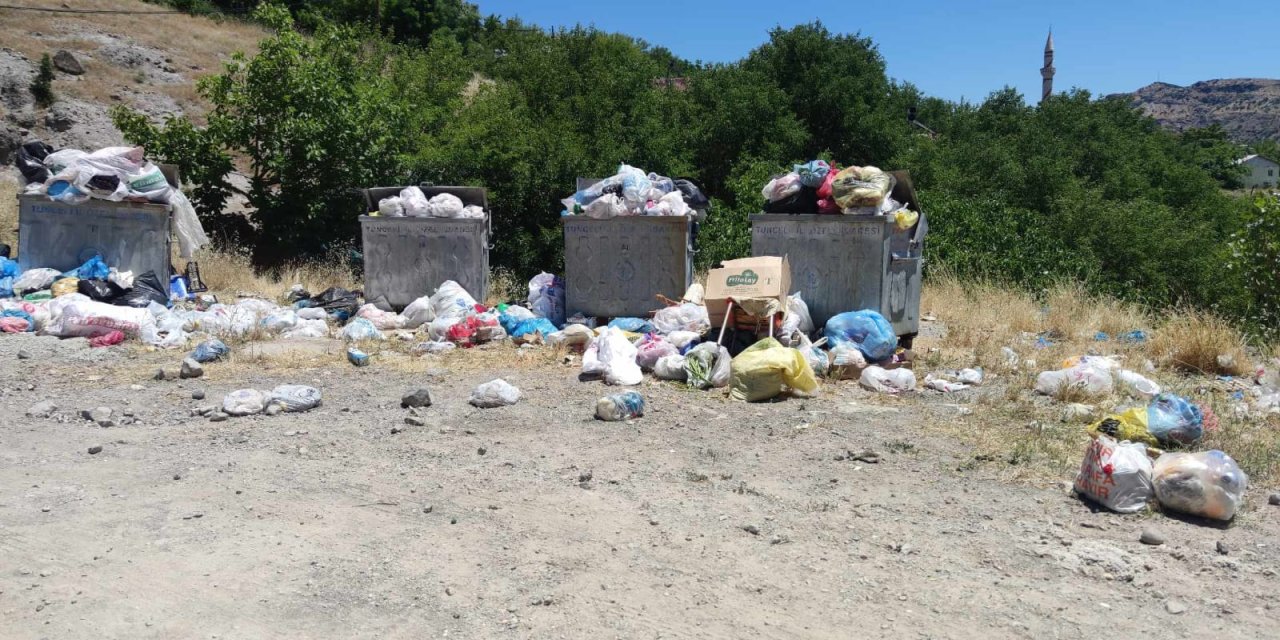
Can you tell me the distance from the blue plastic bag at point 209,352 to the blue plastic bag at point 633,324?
3135 millimetres

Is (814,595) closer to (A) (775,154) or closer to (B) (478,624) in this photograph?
(B) (478,624)

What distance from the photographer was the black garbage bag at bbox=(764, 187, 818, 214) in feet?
27.8

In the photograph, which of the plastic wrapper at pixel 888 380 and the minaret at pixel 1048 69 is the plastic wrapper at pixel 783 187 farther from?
the minaret at pixel 1048 69

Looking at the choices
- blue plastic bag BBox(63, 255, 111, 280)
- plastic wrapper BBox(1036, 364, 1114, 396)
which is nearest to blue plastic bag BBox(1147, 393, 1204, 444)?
plastic wrapper BBox(1036, 364, 1114, 396)

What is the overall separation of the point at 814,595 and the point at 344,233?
1102 centimetres

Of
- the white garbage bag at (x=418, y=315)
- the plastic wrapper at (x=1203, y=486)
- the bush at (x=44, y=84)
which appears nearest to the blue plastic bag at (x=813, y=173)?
the white garbage bag at (x=418, y=315)

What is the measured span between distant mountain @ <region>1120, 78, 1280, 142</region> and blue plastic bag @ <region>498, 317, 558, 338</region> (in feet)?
369

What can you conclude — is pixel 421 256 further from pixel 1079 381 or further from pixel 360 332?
pixel 1079 381

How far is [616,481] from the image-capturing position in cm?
507

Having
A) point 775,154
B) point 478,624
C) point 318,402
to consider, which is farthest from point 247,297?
point 775,154

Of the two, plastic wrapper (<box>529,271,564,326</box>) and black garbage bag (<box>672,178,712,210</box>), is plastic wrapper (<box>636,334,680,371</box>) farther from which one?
black garbage bag (<box>672,178,712,210</box>)

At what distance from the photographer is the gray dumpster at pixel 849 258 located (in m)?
8.12

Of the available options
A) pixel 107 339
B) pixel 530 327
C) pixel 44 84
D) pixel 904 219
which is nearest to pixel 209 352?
pixel 107 339

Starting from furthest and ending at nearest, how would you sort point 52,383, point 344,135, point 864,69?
point 864,69 < point 344,135 < point 52,383
